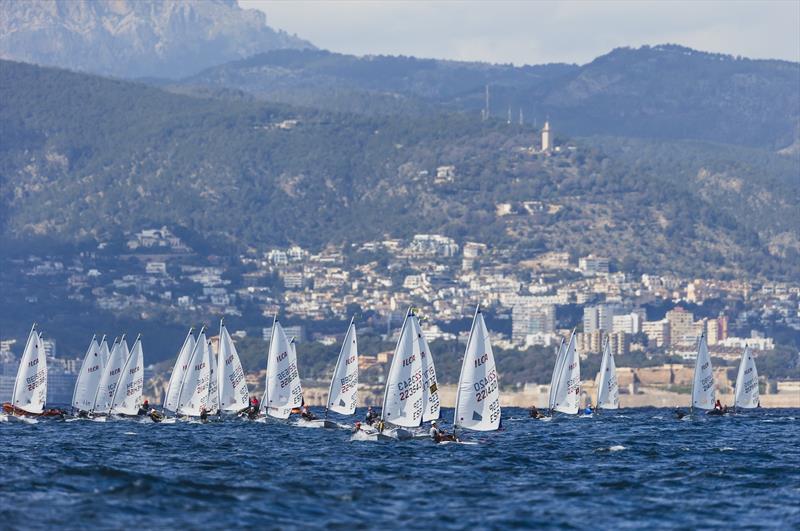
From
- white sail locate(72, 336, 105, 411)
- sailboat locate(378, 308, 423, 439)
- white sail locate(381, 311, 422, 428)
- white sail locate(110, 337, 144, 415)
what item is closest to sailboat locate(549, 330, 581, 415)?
white sail locate(110, 337, 144, 415)

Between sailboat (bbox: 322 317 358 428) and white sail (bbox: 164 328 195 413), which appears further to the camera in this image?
white sail (bbox: 164 328 195 413)

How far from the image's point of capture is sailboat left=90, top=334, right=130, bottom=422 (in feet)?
496

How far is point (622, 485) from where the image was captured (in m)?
93.9

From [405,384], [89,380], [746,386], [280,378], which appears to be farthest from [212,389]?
[405,384]

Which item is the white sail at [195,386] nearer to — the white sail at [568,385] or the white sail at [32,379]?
the white sail at [32,379]

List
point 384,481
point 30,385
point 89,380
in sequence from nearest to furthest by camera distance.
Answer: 1. point 384,481
2. point 30,385
3. point 89,380

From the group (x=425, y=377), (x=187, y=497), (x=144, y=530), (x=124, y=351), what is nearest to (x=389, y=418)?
(x=425, y=377)

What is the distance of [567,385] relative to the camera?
167 metres

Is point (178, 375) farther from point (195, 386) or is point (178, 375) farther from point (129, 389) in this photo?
point (195, 386)

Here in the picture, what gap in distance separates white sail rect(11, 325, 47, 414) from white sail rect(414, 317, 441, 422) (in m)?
38.1

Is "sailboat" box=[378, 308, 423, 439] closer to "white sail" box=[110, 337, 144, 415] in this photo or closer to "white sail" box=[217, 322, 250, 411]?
"white sail" box=[217, 322, 250, 411]

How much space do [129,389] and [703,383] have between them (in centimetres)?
4762

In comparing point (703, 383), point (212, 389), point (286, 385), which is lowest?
point (212, 389)

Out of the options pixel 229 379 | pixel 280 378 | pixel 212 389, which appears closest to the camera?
pixel 280 378
